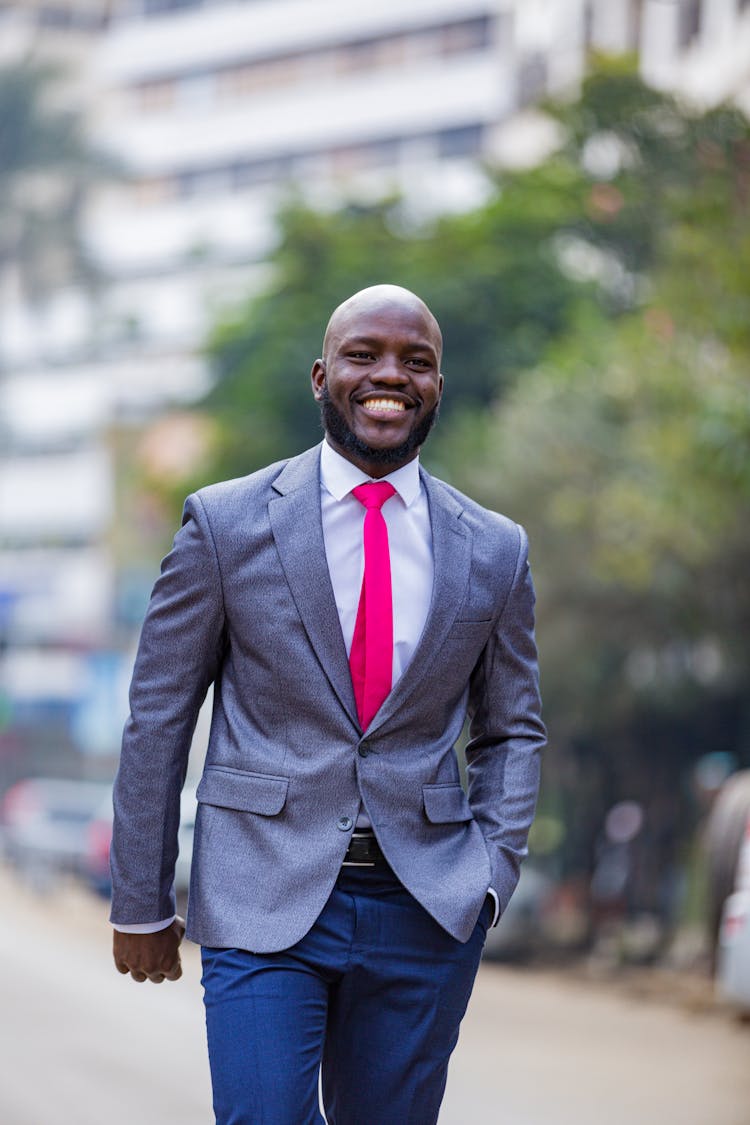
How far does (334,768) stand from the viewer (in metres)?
3.38

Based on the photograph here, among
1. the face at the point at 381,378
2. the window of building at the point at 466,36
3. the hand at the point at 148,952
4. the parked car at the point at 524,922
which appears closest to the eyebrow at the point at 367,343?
the face at the point at 381,378

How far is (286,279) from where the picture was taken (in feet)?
106

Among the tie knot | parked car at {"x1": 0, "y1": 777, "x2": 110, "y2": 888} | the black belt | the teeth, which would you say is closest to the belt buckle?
the black belt

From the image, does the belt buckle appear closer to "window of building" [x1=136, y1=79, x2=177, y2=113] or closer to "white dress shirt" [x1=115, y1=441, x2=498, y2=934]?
"white dress shirt" [x1=115, y1=441, x2=498, y2=934]

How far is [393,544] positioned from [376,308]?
39 cm

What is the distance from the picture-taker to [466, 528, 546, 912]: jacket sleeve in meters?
3.57

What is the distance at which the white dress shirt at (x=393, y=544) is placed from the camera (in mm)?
3500

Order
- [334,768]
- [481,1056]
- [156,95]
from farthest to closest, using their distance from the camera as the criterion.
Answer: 1. [156,95]
2. [481,1056]
3. [334,768]

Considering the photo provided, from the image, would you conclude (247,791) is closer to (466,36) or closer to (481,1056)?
(481,1056)

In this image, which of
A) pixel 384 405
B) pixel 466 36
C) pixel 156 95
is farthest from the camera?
pixel 156 95

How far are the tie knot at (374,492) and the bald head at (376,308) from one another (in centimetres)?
22

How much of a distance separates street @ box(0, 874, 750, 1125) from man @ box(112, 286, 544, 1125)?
26 centimetres

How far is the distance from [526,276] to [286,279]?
3.78 meters

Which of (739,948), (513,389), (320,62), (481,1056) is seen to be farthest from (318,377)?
(320,62)
